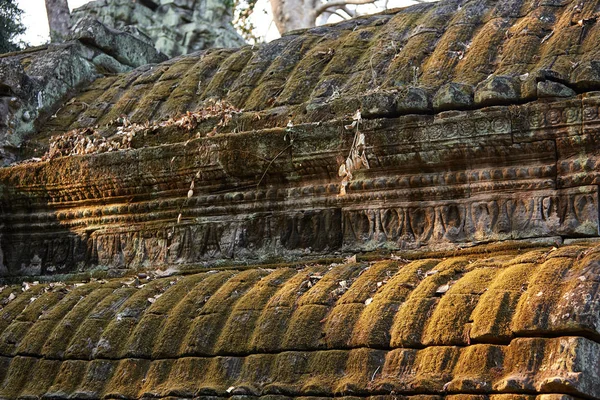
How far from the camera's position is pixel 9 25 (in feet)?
51.6

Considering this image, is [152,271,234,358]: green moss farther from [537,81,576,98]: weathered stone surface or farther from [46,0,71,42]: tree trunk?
[46,0,71,42]: tree trunk

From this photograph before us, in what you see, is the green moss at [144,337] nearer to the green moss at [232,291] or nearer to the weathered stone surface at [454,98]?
the green moss at [232,291]

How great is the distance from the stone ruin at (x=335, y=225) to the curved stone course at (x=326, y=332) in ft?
0.04

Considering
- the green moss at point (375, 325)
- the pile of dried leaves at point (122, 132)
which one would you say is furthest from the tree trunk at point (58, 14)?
the green moss at point (375, 325)

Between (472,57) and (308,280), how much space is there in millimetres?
1944

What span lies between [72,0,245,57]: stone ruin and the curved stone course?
17.2m

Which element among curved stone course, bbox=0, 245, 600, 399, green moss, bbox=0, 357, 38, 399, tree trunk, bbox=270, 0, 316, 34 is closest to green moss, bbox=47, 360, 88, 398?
curved stone course, bbox=0, 245, 600, 399

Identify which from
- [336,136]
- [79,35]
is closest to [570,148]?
[336,136]

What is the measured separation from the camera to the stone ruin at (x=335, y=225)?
14.6 ft

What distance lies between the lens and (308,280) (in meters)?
5.48

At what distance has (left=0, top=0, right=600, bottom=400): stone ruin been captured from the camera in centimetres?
445

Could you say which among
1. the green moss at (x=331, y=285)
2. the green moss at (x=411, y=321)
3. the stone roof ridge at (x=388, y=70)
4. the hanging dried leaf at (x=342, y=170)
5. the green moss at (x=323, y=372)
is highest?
the stone roof ridge at (x=388, y=70)

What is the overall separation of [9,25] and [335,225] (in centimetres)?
1100

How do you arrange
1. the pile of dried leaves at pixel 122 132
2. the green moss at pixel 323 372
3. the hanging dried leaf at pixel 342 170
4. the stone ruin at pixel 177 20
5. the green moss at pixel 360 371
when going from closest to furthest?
1. the green moss at pixel 360 371
2. the green moss at pixel 323 372
3. the hanging dried leaf at pixel 342 170
4. the pile of dried leaves at pixel 122 132
5. the stone ruin at pixel 177 20
